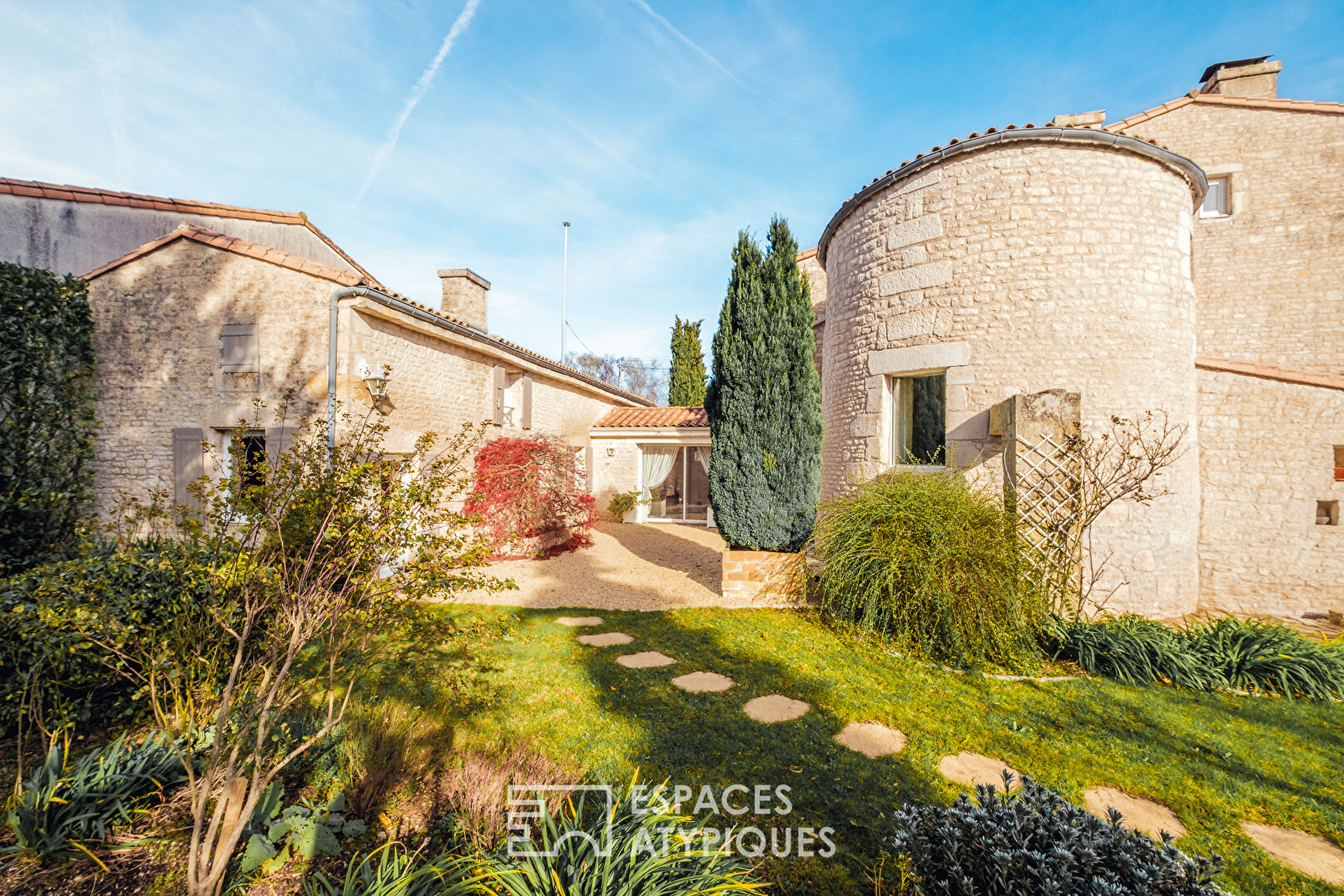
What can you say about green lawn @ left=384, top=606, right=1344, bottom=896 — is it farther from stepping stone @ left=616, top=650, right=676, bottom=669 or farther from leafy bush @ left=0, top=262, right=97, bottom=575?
leafy bush @ left=0, top=262, right=97, bottom=575

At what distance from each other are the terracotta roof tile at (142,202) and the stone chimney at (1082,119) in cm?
926

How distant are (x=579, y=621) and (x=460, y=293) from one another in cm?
746

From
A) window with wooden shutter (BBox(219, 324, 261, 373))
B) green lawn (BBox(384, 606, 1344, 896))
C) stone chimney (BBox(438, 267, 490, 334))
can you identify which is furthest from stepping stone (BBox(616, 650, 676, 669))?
stone chimney (BBox(438, 267, 490, 334))

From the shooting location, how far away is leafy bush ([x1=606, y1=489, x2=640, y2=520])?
1419 cm

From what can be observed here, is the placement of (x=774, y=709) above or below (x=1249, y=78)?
below

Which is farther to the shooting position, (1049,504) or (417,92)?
(417,92)

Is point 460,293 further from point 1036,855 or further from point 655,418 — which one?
point 1036,855

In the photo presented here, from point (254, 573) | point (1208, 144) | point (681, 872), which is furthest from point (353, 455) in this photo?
point (1208, 144)

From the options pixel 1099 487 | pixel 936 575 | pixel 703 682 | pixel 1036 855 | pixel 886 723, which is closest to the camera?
pixel 1036 855

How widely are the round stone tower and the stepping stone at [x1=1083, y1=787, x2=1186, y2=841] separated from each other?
3777mm

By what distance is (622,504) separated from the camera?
14.2m

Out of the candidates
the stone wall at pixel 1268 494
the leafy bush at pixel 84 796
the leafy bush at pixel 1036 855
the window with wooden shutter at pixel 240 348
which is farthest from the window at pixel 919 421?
the window with wooden shutter at pixel 240 348

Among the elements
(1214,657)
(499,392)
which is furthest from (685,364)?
(1214,657)

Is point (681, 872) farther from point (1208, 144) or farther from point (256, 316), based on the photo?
point (1208, 144)
